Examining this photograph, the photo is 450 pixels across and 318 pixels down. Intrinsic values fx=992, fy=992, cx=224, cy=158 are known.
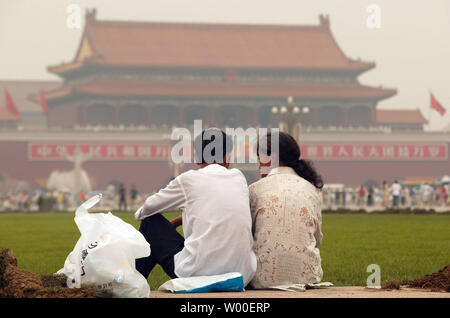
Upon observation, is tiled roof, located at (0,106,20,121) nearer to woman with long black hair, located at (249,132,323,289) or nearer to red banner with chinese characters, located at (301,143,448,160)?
red banner with chinese characters, located at (301,143,448,160)

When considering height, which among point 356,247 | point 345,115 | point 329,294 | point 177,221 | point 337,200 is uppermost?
point 345,115

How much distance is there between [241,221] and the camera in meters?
5.33

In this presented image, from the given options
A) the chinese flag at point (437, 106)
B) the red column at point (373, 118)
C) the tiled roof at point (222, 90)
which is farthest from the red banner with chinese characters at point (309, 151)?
the red column at point (373, 118)

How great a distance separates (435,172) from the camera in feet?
145

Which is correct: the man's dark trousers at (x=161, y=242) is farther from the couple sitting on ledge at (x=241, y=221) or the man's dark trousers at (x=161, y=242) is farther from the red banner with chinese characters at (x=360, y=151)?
the red banner with chinese characters at (x=360, y=151)

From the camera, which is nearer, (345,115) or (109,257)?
(109,257)

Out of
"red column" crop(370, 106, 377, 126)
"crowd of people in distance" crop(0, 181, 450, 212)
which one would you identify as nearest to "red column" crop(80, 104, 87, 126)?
"crowd of people in distance" crop(0, 181, 450, 212)

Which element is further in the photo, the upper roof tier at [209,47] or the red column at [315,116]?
the red column at [315,116]

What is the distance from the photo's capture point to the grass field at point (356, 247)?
856 cm

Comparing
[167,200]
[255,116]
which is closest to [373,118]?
[255,116]

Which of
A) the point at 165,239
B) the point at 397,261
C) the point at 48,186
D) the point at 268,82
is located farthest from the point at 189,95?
the point at 165,239

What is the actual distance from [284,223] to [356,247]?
6.44 metres

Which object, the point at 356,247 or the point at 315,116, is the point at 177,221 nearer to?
the point at 356,247

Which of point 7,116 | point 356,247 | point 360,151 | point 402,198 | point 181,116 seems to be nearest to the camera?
point 356,247
